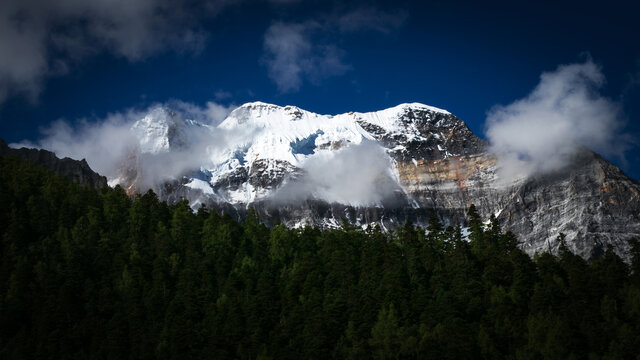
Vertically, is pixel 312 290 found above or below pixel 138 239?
below

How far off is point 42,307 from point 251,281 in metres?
41.5

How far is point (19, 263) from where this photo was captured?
13125 cm

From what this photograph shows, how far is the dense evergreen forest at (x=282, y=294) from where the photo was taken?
115938 millimetres

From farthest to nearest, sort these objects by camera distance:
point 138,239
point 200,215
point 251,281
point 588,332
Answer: point 200,215
point 138,239
point 251,281
point 588,332

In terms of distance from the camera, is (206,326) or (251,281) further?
(251,281)

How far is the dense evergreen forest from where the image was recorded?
116 m

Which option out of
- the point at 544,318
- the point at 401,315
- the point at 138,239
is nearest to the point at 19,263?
the point at 138,239

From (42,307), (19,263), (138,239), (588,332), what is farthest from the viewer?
(138,239)

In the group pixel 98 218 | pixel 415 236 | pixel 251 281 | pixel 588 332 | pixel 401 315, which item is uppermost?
pixel 98 218

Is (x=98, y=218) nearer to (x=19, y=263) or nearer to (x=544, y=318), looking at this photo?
(x=19, y=263)

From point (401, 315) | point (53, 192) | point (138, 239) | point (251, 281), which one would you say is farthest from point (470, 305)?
point (53, 192)

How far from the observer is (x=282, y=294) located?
138m

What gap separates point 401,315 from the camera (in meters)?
128

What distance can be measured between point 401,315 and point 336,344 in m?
14.7
